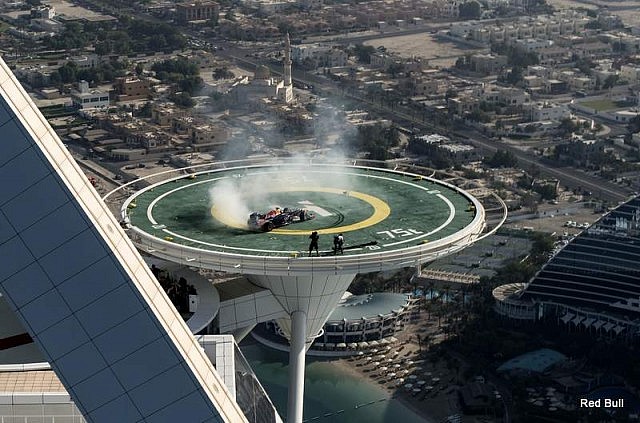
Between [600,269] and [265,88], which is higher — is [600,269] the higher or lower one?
the higher one

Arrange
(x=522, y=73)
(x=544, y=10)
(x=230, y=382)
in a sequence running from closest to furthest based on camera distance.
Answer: (x=230, y=382) < (x=522, y=73) < (x=544, y=10)

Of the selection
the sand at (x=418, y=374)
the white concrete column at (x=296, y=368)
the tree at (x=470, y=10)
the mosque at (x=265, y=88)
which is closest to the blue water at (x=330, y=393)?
the sand at (x=418, y=374)

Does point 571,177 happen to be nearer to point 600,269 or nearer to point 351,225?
point 600,269

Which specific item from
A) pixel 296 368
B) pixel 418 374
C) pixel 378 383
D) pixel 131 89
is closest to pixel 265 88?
pixel 131 89

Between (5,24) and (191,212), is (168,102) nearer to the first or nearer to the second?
(5,24)

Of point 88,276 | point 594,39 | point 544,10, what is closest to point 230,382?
point 88,276

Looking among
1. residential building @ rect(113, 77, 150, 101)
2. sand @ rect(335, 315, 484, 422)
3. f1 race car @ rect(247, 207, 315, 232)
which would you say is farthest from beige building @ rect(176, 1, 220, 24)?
f1 race car @ rect(247, 207, 315, 232)

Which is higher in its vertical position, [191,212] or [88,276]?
[88,276]
